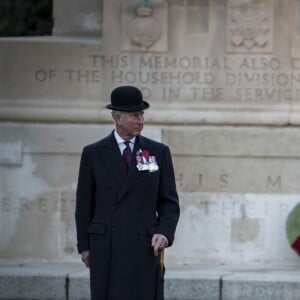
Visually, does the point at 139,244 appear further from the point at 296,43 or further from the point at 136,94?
the point at 296,43

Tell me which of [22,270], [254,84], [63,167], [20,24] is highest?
[20,24]

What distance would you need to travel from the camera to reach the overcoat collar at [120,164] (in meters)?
7.73

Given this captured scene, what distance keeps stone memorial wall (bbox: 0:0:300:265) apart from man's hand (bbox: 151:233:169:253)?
127 inches

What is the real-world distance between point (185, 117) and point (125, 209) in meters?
3.38

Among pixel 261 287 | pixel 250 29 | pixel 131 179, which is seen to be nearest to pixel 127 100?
pixel 131 179

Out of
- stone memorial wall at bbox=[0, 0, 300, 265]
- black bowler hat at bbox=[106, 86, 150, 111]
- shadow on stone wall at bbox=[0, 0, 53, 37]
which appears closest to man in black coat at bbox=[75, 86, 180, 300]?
black bowler hat at bbox=[106, 86, 150, 111]

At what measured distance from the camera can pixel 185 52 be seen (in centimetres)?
1103

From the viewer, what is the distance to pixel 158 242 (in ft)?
25.1

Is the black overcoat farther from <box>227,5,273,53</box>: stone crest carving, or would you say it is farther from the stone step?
<box>227,5,273,53</box>: stone crest carving

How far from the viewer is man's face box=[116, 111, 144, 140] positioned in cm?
776

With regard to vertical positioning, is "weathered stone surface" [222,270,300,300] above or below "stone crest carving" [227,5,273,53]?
below

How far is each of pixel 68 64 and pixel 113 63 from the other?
38 cm

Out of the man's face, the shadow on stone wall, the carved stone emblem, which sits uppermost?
the shadow on stone wall

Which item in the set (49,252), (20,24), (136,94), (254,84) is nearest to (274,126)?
(254,84)
